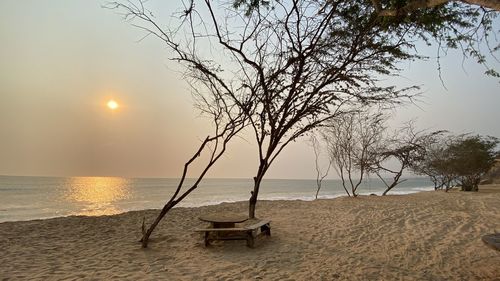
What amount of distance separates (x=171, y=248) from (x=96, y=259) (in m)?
1.55

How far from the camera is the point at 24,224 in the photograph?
33.7 ft

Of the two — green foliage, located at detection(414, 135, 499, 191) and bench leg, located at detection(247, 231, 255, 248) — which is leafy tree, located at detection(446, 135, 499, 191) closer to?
green foliage, located at detection(414, 135, 499, 191)

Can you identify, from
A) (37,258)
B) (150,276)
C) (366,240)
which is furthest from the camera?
(366,240)

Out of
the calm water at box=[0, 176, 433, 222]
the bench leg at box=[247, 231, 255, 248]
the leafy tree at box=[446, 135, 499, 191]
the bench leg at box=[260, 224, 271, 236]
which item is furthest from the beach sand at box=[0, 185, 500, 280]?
the leafy tree at box=[446, 135, 499, 191]

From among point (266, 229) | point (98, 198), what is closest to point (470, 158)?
point (266, 229)

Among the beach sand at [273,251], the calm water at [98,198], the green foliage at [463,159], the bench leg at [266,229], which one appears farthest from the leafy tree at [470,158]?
the bench leg at [266,229]

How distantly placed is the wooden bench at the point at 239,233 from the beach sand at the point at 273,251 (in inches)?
7.2

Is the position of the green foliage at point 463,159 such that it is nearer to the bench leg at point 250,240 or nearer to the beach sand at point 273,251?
the beach sand at point 273,251

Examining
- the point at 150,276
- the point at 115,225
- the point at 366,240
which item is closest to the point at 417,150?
the point at 366,240

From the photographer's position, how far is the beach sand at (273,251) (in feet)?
18.0

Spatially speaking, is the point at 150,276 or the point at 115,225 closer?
the point at 150,276

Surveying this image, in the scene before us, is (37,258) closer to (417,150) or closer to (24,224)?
(24,224)

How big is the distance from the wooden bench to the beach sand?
182 millimetres

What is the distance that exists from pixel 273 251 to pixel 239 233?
1.30 metres
